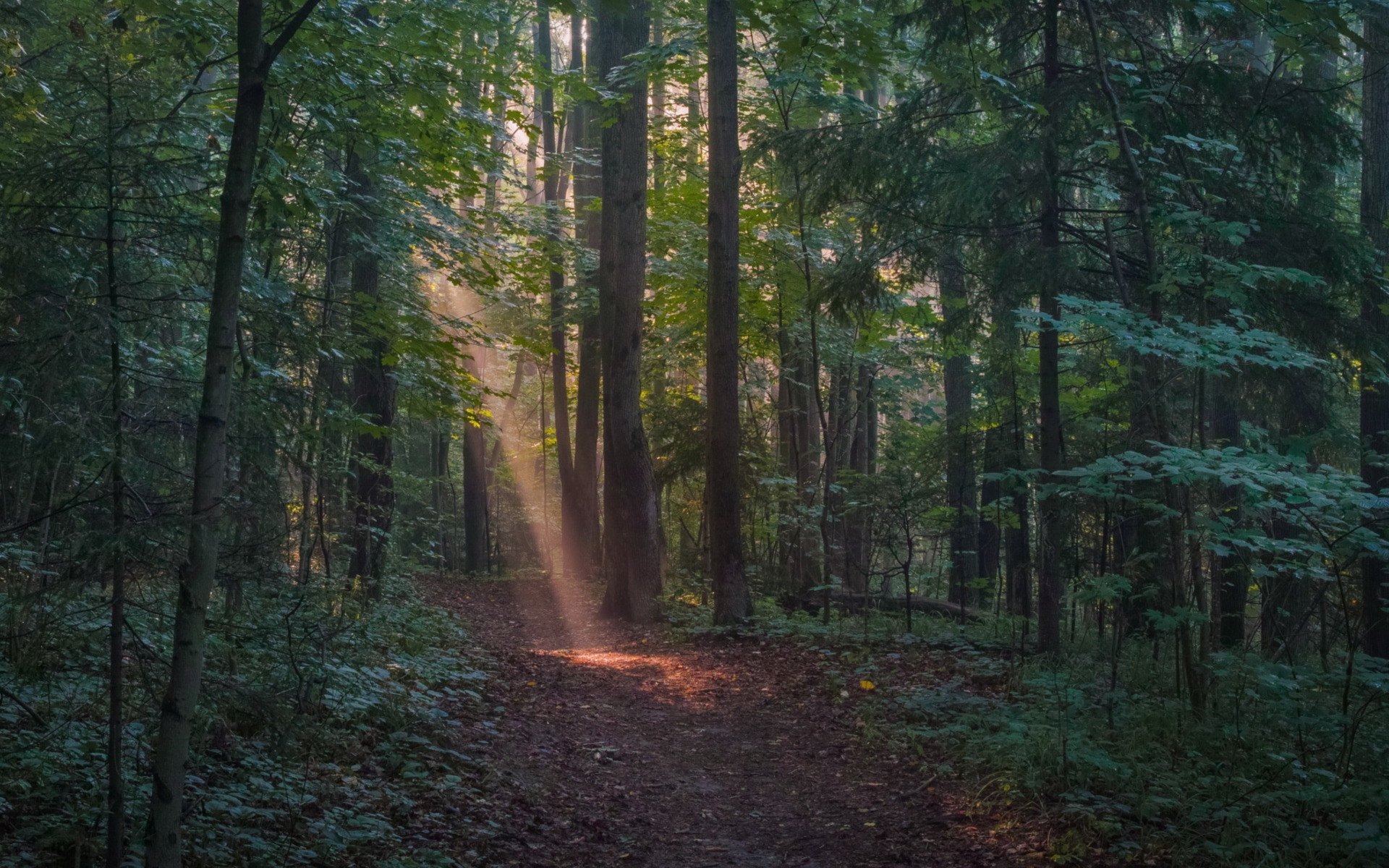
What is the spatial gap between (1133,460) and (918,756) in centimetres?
272

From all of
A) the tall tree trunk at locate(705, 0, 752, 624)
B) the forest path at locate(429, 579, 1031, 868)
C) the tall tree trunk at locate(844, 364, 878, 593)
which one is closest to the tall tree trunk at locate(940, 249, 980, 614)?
the tall tree trunk at locate(844, 364, 878, 593)

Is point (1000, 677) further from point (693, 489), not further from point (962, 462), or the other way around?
point (693, 489)

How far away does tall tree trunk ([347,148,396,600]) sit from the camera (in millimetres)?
9609

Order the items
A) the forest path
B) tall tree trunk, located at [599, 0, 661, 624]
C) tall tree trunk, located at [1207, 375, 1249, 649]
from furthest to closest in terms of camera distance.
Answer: tall tree trunk, located at [599, 0, 661, 624], tall tree trunk, located at [1207, 375, 1249, 649], the forest path

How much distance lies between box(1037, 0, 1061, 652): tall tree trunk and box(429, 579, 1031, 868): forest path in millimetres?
2266

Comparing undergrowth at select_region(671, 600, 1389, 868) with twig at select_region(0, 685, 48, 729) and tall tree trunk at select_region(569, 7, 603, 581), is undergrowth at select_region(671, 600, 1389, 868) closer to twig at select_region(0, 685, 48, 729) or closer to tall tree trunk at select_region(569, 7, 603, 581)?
twig at select_region(0, 685, 48, 729)

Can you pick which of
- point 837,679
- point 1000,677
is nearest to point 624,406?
point 837,679

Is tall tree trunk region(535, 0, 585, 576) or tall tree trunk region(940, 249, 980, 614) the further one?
tall tree trunk region(535, 0, 585, 576)

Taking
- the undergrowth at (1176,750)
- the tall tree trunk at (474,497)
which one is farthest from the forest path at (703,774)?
the tall tree trunk at (474,497)

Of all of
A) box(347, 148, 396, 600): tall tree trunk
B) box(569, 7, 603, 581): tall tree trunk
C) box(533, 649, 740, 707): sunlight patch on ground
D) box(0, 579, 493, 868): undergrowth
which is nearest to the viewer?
box(0, 579, 493, 868): undergrowth

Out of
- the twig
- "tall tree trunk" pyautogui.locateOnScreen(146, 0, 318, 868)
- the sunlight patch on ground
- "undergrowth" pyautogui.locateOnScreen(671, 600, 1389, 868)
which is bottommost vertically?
the sunlight patch on ground

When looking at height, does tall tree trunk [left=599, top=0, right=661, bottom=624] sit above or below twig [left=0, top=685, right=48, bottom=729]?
above

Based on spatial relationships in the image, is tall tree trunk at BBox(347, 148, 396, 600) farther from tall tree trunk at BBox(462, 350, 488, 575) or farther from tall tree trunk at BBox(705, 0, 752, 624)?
tall tree trunk at BBox(462, 350, 488, 575)

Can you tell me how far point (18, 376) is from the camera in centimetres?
322
